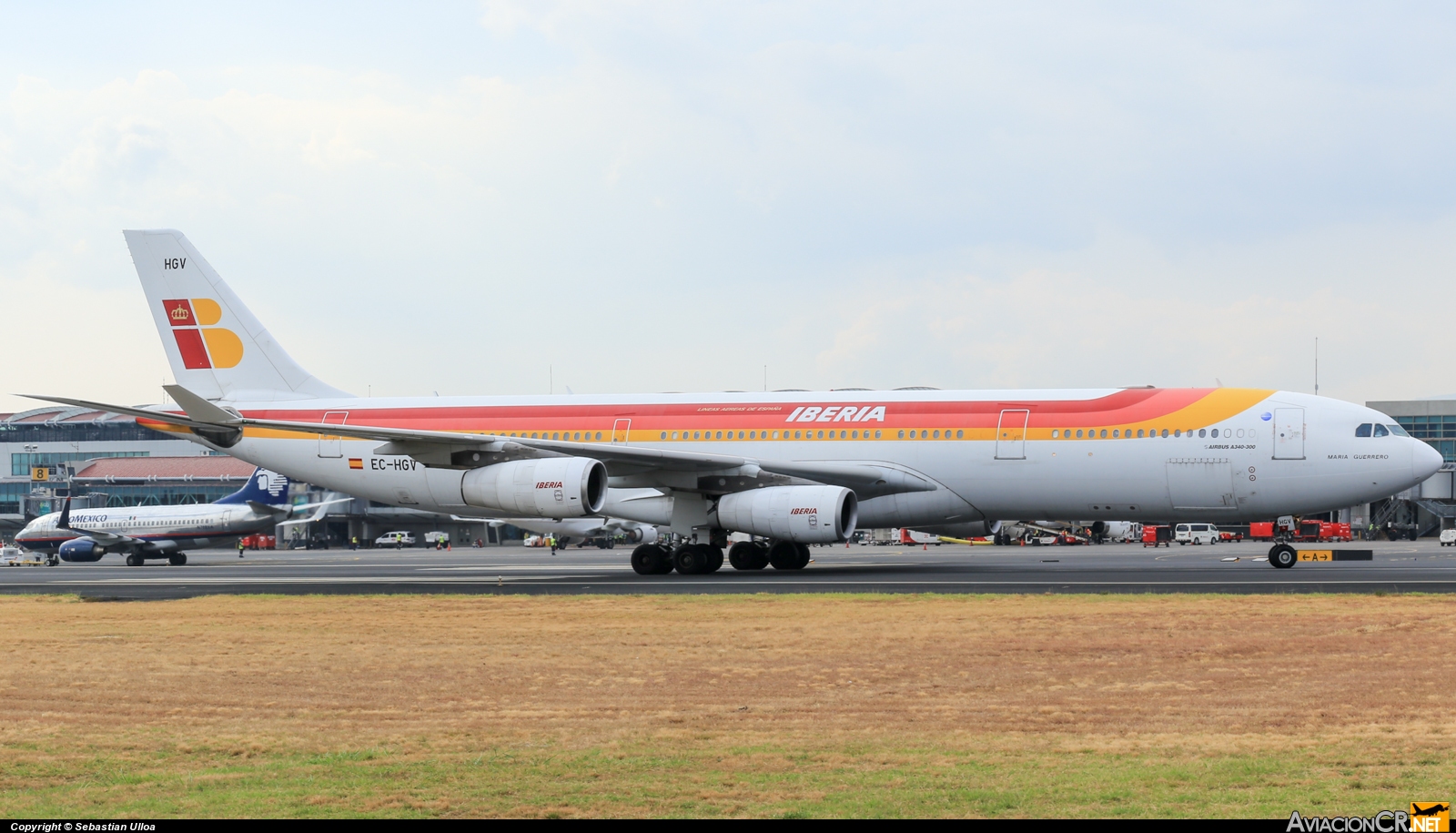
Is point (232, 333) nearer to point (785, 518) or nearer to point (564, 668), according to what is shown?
point (785, 518)

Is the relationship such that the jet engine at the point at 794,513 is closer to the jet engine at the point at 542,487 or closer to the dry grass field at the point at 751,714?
the jet engine at the point at 542,487

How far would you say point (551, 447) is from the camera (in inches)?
1261

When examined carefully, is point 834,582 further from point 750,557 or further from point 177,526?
point 177,526

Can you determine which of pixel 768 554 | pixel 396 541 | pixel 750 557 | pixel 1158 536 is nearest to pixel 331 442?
pixel 750 557

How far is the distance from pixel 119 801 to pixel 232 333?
33025mm

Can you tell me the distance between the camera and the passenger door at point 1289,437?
3162cm

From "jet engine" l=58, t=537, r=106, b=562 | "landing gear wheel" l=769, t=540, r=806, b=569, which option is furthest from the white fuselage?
"landing gear wheel" l=769, t=540, r=806, b=569

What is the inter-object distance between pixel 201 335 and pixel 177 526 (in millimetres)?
31637

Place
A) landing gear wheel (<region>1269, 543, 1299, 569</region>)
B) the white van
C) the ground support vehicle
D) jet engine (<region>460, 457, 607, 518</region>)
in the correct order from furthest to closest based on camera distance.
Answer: the ground support vehicle → the white van → landing gear wheel (<region>1269, 543, 1299, 569</region>) → jet engine (<region>460, 457, 607, 518</region>)

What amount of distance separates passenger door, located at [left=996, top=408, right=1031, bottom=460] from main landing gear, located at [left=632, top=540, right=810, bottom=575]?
5.93 meters

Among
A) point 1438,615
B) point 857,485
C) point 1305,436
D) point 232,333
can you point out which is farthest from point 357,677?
point 232,333

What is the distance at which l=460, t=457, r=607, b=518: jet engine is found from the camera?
3091 centimetres

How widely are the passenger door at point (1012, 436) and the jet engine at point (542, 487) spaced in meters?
9.39

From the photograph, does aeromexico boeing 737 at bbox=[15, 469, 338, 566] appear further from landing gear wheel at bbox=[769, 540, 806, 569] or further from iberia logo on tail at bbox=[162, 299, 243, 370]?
landing gear wheel at bbox=[769, 540, 806, 569]
